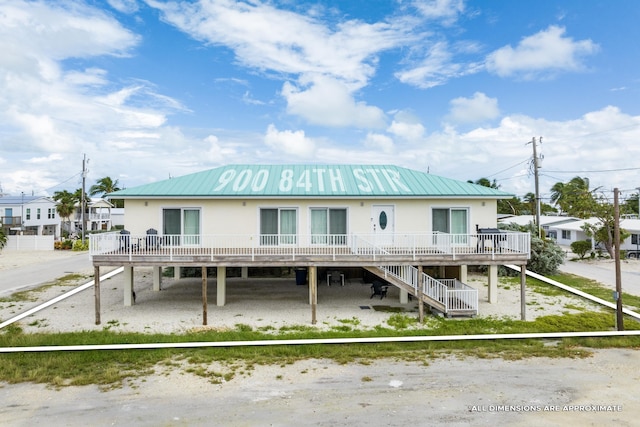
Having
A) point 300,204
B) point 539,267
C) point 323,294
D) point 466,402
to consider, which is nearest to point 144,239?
point 300,204

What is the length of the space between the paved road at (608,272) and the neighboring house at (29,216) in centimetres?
5580

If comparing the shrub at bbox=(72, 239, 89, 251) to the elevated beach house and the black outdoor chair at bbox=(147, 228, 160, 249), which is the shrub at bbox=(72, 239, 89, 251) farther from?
the black outdoor chair at bbox=(147, 228, 160, 249)

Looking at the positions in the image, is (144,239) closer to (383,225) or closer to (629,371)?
(383,225)

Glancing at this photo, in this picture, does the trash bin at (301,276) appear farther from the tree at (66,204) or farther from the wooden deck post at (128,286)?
the tree at (66,204)

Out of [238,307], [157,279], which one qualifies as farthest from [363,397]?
[157,279]

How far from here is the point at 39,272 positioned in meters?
28.4

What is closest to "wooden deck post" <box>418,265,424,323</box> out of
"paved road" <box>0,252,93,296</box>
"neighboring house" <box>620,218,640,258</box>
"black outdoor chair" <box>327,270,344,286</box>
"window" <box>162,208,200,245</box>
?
"black outdoor chair" <box>327,270,344,286</box>

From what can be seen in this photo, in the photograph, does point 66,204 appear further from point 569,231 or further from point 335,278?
point 569,231

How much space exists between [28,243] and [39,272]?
18365 millimetres

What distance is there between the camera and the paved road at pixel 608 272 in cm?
2230

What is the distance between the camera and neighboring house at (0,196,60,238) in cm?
4722

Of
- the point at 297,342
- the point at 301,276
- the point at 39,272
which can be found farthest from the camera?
the point at 39,272

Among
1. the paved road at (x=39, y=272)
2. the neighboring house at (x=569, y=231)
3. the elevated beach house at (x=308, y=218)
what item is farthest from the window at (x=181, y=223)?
the neighboring house at (x=569, y=231)

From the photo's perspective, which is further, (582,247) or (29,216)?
(29,216)
